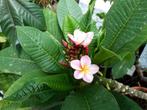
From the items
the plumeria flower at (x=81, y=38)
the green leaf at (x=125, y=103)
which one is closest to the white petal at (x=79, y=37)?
the plumeria flower at (x=81, y=38)

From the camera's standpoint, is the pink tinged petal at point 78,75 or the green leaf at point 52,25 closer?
the pink tinged petal at point 78,75

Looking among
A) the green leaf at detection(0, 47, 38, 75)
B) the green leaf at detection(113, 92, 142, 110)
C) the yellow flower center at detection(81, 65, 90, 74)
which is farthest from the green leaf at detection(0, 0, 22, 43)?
the green leaf at detection(113, 92, 142, 110)

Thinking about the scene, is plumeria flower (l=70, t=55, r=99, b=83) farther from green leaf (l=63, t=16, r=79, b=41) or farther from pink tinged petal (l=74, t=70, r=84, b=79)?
green leaf (l=63, t=16, r=79, b=41)

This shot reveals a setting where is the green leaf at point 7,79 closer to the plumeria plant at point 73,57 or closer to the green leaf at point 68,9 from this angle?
the plumeria plant at point 73,57

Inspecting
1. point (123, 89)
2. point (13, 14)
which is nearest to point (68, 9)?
point (13, 14)

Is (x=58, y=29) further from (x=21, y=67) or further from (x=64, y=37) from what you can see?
(x=21, y=67)
